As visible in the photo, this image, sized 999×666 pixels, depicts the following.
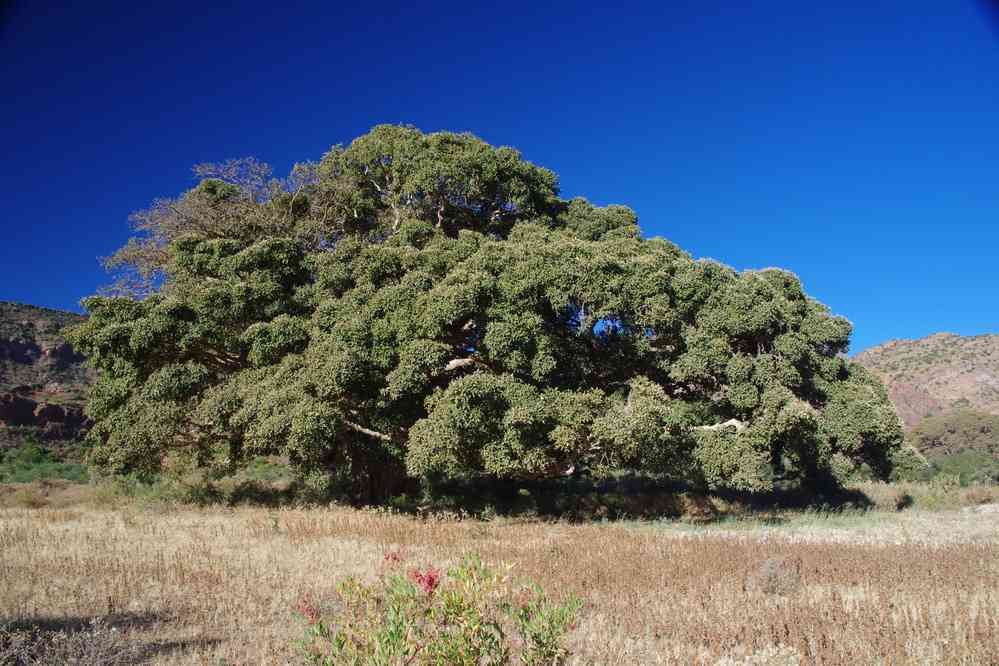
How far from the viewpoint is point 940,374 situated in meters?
53.1

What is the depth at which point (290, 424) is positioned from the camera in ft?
45.5

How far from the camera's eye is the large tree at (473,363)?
13945mm

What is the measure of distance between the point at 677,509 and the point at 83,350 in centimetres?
1692

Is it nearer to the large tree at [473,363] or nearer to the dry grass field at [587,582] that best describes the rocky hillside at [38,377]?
Result: the large tree at [473,363]

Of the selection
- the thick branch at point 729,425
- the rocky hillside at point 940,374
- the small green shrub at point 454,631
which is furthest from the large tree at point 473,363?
the rocky hillside at point 940,374

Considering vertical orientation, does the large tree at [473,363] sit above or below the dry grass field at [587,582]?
above

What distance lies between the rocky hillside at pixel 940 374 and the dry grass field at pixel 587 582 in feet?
136

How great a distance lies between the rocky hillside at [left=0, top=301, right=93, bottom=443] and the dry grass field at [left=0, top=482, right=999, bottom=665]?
3302cm

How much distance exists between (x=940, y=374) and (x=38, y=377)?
71902 millimetres

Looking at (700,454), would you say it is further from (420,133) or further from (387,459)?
(420,133)

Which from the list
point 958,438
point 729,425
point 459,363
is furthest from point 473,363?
point 958,438

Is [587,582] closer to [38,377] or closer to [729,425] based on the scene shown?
[729,425]

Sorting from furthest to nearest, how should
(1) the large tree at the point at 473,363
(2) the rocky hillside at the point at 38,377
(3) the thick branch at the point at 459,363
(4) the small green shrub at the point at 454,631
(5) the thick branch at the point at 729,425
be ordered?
1. (2) the rocky hillside at the point at 38,377
2. (5) the thick branch at the point at 729,425
3. (3) the thick branch at the point at 459,363
4. (1) the large tree at the point at 473,363
5. (4) the small green shrub at the point at 454,631

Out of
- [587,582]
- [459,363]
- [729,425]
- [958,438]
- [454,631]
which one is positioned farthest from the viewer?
[958,438]
